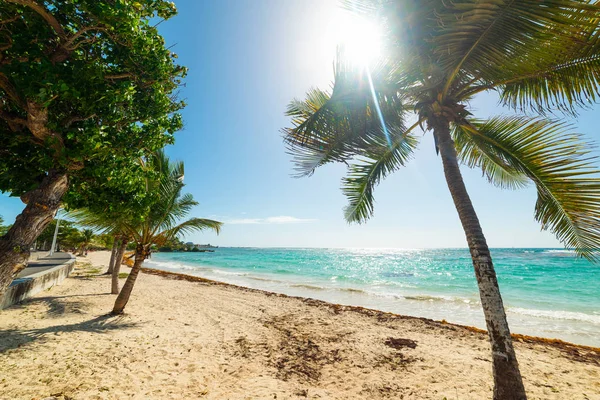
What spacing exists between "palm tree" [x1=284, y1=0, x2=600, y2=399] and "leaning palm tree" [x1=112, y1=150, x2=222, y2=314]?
5.30 meters

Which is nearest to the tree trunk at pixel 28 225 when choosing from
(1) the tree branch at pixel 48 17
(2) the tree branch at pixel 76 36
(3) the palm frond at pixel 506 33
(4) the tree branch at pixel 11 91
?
(4) the tree branch at pixel 11 91

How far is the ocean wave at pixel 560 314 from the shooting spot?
34.0 feet

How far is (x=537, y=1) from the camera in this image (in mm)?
2246

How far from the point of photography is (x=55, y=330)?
18.7ft

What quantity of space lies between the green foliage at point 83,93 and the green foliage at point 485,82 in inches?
94.3

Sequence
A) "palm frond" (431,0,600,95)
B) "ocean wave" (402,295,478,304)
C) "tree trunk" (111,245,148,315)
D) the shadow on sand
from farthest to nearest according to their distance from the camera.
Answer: "ocean wave" (402,295,478,304) → "tree trunk" (111,245,148,315) → the shadow on sand → "palm frond" (431,0,600,95)

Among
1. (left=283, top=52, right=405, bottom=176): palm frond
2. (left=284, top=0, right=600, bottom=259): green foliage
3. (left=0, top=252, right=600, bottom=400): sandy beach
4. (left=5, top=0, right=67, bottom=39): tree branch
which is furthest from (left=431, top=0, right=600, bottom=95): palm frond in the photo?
(left=0, top=252, right=600, bottom=400): sandy beach

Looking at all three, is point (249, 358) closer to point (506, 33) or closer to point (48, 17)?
point (48, 17)

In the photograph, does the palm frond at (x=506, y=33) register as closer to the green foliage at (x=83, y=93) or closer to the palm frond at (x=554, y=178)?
the palm frond at (x=554, y=178)

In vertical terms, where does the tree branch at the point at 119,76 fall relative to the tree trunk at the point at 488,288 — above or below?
above

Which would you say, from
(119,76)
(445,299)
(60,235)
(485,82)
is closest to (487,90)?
(485,82)

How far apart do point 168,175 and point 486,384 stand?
30.6 ft

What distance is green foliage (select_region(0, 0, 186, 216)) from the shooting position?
311 cm

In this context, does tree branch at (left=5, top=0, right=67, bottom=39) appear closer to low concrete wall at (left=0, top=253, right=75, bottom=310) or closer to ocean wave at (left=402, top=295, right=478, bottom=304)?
low concrete wall at (left=0, top=253, right=75, bottom=310)
